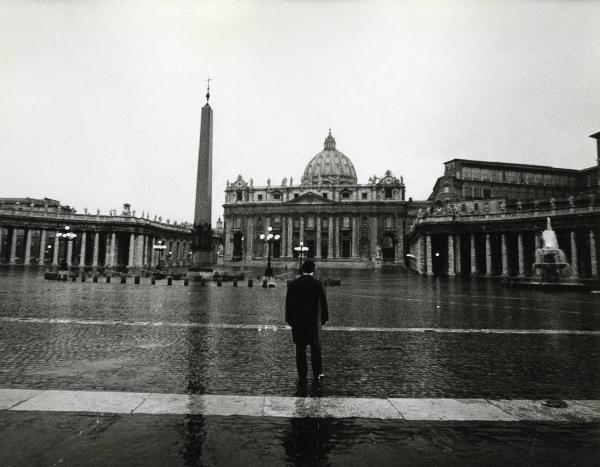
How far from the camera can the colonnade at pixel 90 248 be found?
71188 millimetres

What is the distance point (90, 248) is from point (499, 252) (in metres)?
77.1

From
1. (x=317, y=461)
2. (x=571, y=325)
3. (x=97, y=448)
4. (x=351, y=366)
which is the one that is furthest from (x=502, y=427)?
(x=571, y=325)

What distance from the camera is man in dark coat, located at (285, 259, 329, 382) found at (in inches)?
219

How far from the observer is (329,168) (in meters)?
112

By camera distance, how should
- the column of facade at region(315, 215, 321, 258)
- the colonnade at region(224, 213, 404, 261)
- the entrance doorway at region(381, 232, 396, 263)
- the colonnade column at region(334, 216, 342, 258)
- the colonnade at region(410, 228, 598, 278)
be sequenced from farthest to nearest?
the entrance doorway at region(381, 232, 396, 263), the column of facade at region(315, 215, 321, 258), the colonnade column at region(334, 216, 342, 258), the colonnade at region(224, 213, 404, 261), the colonnade at region(410, 228, 598, 278)

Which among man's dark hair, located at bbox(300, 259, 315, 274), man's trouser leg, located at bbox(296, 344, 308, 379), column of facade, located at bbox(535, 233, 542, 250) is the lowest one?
man's trouser leg, located at bbox(296, 344, 308, 379)

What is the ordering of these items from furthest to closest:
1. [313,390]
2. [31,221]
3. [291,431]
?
1. [31,221]
2. [313,390]
3. [291,431]

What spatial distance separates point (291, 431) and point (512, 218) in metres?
52.9

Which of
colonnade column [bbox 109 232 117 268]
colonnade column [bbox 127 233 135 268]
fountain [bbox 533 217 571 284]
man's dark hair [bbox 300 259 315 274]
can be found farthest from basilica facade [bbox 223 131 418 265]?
man's dark hair [bbox 300 259 315 274]

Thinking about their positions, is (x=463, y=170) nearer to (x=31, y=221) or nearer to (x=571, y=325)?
(x=571, y=325)

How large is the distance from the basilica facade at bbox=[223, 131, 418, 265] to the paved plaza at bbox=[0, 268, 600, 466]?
258 ft

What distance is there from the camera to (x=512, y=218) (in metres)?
50.4

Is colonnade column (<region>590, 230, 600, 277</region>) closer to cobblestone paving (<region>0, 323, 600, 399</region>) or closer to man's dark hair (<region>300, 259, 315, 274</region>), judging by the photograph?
cobblestone paving (<region>0, 323, 600, 399</region>)

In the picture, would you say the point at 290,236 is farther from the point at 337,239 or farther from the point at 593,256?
the point at 593,256
